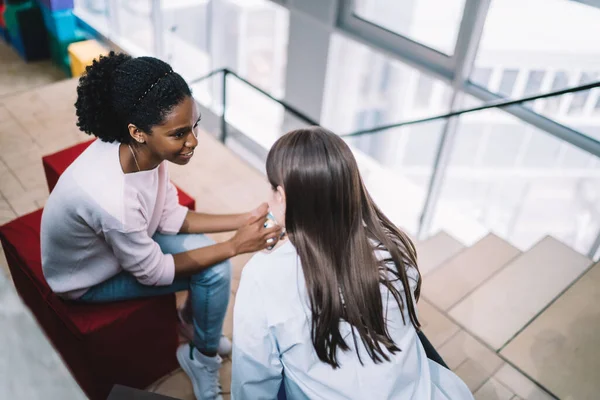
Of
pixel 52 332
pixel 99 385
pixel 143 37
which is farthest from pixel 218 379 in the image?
pixel 143 37

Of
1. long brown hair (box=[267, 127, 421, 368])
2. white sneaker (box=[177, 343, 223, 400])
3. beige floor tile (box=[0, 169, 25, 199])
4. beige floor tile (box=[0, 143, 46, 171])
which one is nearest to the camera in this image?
long brown hair (box=[267, 127, 421, 368])

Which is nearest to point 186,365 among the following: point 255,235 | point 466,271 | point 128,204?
point 255,235

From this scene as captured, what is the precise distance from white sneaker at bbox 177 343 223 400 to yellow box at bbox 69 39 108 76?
14.3 ft

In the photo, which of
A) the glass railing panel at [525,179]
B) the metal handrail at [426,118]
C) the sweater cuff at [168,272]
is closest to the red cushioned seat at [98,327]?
the sweater cuff at [168,272]

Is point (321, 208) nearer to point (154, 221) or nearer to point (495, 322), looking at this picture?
point (154, 221)

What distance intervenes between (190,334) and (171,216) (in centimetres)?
58

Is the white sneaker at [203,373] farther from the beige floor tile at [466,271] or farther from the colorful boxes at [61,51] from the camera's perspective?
the colorful boxes at [61,51]

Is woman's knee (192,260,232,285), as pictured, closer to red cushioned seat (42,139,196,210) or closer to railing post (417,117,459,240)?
red cushioned seat (42,139,196,210)

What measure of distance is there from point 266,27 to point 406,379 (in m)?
9.49

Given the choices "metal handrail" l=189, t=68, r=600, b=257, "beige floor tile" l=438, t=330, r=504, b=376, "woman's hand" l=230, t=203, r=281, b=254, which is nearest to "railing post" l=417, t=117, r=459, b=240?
"metal handrail" l=189, t=68, r=600, b=257

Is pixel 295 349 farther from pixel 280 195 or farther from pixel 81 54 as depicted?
pixel 81 54

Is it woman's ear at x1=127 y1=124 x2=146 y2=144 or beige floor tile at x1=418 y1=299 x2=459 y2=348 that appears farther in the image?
beige floor tile at x1=418 y1=299 x2=459 y2=348

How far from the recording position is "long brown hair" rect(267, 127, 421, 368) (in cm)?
136

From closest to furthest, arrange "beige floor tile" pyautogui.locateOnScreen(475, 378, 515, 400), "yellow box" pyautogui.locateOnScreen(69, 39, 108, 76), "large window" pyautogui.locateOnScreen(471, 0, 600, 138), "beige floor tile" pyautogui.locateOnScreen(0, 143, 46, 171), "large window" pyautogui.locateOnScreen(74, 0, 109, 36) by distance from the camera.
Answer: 1. "beige floor tile" pyautogui.locateOnScreen(475, 378, 515, 400)
2. "beige floor tile" pyautogui.locateOnScreen(0, 143, 46, 171)
3. "large window" pyautogui.locateOnScreen(471, 0, 600, 138)
4. "yellow box" pyautogui.locateOnScreen(69, 39, 108, 76)
5. "large window" pyautogui.locateOnScreen(74, 0, 109, 36)
